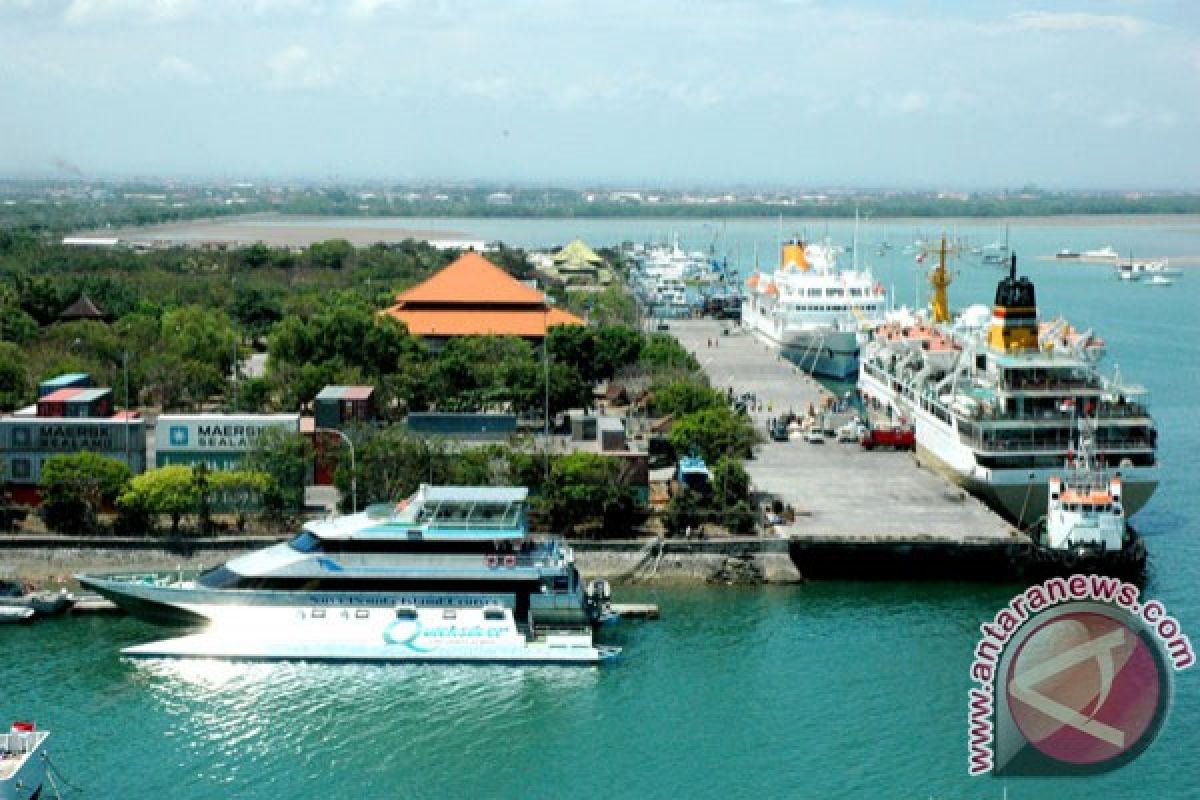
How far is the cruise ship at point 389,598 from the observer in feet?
94.0

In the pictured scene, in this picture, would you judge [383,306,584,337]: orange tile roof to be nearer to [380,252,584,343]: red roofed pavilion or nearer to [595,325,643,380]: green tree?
[380,252,584,343]: red roofed pavilion

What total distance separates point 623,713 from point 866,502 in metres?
13.8

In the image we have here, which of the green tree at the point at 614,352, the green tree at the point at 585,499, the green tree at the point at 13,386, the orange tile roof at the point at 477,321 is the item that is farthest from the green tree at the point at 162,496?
the orange tile roof at the point at 477,321

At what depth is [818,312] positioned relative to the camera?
72.1 meters

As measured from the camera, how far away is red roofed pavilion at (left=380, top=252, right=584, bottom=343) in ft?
211

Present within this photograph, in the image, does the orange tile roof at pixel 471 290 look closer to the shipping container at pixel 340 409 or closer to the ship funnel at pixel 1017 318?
the shipping container at pixel 340 409

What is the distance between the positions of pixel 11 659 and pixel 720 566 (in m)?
14.4

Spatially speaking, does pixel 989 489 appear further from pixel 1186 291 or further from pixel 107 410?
pixel 1186 291

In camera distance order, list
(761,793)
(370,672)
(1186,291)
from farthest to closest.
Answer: (1186,291), (370,672), (761,793)

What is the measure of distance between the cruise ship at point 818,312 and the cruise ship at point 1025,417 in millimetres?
23169

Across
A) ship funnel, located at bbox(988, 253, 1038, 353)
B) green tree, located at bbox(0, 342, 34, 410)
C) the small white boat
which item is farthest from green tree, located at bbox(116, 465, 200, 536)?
ship funnel, located at bbox(988, 253, 1038, 353)

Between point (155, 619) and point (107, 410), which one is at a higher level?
point (107, 410)

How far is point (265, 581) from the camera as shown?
95.9ft

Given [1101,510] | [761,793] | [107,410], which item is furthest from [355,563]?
[1101,510]
